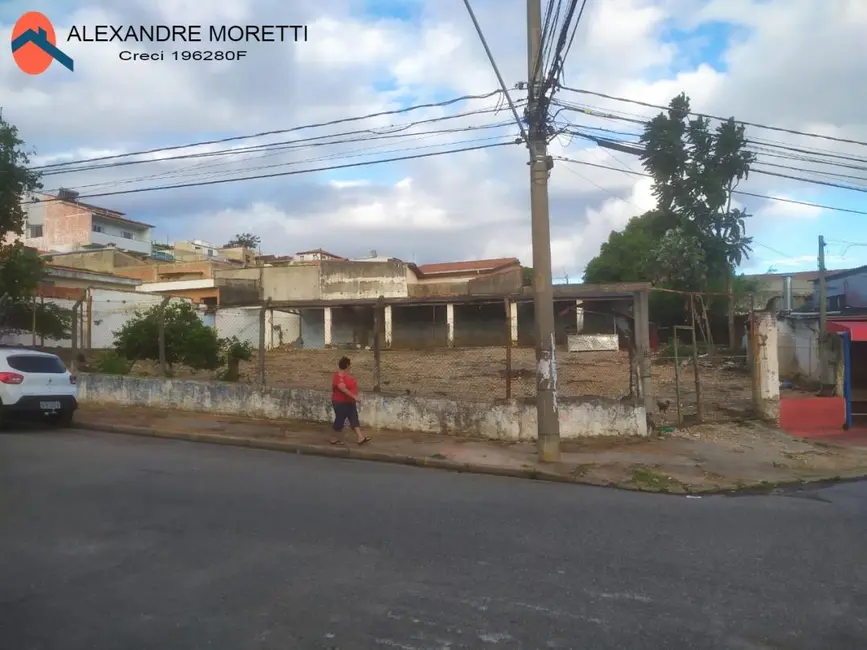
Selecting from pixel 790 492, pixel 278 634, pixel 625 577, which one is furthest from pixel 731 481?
pixel 278 634

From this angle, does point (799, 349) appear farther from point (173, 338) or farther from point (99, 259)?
point (99, 259)

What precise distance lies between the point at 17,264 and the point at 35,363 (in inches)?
270

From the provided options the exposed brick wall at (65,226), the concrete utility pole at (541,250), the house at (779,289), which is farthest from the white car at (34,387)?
the exposed brick wall at (65,226)

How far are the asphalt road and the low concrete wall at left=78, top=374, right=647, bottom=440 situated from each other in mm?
3475

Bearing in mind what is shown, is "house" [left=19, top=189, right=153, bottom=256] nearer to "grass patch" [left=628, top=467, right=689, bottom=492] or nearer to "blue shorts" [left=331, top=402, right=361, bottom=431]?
"blue shorts" [left=331, top=402, right=361, bottom=431]

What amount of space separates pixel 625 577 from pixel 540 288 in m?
5.86

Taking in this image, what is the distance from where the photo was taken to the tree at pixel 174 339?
18859 millimetres

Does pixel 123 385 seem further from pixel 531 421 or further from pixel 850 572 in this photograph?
pixel 850 572

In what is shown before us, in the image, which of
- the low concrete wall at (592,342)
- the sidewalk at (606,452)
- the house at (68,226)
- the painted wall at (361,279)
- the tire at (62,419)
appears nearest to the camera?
the sidewalk at (606,452)

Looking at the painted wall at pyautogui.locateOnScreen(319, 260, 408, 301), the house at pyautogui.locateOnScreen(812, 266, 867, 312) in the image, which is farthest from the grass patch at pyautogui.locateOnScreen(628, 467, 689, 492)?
the painted wall at pyautogui.locateOnScreen(319, 260, 408, 301)

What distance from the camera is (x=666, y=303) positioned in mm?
39875

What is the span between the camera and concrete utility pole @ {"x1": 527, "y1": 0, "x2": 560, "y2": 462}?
10.7 m

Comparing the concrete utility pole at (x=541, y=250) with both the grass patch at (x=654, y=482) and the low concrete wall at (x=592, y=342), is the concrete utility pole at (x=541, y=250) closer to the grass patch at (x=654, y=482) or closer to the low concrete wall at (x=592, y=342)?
the grass patch at (x=654, y=482)

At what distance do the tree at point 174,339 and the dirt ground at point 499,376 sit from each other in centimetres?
41
